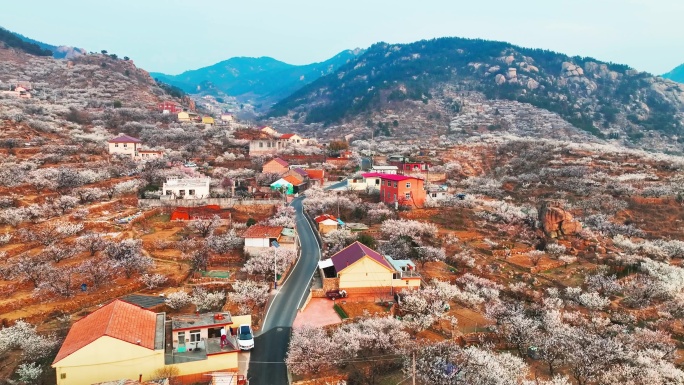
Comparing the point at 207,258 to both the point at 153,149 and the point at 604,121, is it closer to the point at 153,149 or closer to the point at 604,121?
the point at 153,149

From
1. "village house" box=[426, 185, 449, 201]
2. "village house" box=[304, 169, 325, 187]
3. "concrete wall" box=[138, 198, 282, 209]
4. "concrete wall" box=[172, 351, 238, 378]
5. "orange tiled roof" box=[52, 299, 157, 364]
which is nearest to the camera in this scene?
"orange tiled roof" box=[52, 299, 157, 364]

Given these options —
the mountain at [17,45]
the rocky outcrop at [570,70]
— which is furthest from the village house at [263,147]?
the rocky outcrop at [570,70]

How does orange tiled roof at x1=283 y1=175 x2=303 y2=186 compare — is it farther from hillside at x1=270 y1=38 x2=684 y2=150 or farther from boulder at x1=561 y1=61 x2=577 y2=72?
boulder at x1=561 y1=61 x2=577 y2=72

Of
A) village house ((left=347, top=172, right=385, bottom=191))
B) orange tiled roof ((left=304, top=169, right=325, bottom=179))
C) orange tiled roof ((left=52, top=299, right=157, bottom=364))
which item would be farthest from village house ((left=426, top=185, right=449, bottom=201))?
orange tiled roof ((left=52, top=299, right=157, bottom=364))

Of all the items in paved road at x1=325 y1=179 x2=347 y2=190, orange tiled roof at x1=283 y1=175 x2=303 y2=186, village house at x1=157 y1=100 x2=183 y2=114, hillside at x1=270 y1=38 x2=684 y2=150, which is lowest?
paved road at x1=325 y1=179 x2=347 y2=190

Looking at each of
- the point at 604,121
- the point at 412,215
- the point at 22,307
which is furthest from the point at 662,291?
the point at 604,121

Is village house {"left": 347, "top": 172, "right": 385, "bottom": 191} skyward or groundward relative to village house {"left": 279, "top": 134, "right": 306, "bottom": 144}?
groundward

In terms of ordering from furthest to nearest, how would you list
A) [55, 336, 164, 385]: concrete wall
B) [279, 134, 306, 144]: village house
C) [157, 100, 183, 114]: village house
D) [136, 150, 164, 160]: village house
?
[157, 100, 183, 114]: village house → [279, 134, 306, 144]: village house → [136, 150, 164, 160]: village house → [55, 336, 164, 385]: concrete wall

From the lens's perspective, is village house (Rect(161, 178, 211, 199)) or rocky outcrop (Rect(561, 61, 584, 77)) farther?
rocky outcrop (Rect(561, 61, 584, 77))

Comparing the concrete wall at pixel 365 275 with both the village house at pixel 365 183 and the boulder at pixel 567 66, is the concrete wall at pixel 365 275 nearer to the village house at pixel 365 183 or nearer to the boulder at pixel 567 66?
the village house at pixel 365 183
